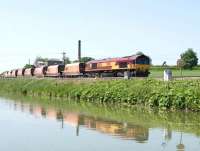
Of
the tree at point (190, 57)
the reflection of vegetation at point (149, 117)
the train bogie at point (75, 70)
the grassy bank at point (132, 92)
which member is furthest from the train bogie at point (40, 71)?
the reflection of vegetation at point (149, 117)

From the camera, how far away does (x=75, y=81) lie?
61.9m

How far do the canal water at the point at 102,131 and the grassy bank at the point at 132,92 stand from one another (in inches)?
62.0

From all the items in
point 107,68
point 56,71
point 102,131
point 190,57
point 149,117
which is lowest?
point 102,131

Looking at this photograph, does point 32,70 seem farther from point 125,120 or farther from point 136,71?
point 125,120

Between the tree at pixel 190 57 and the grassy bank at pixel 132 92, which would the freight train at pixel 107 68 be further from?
the tree at pixel 190 57

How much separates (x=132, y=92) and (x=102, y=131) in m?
15.9

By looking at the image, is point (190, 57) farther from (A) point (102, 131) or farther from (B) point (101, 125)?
(A) point (102, 131)

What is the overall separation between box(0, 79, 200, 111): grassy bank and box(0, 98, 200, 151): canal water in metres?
1.58

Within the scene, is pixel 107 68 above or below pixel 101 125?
above

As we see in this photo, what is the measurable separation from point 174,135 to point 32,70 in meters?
81.6

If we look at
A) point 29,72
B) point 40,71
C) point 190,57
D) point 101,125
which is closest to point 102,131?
point 101,125

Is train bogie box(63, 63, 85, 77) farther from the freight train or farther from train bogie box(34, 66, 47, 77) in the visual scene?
train bogie box(34, 66, 47, 77)

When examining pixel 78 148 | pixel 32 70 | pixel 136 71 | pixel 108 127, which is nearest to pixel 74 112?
pixel 108 127

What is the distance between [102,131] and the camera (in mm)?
26641
